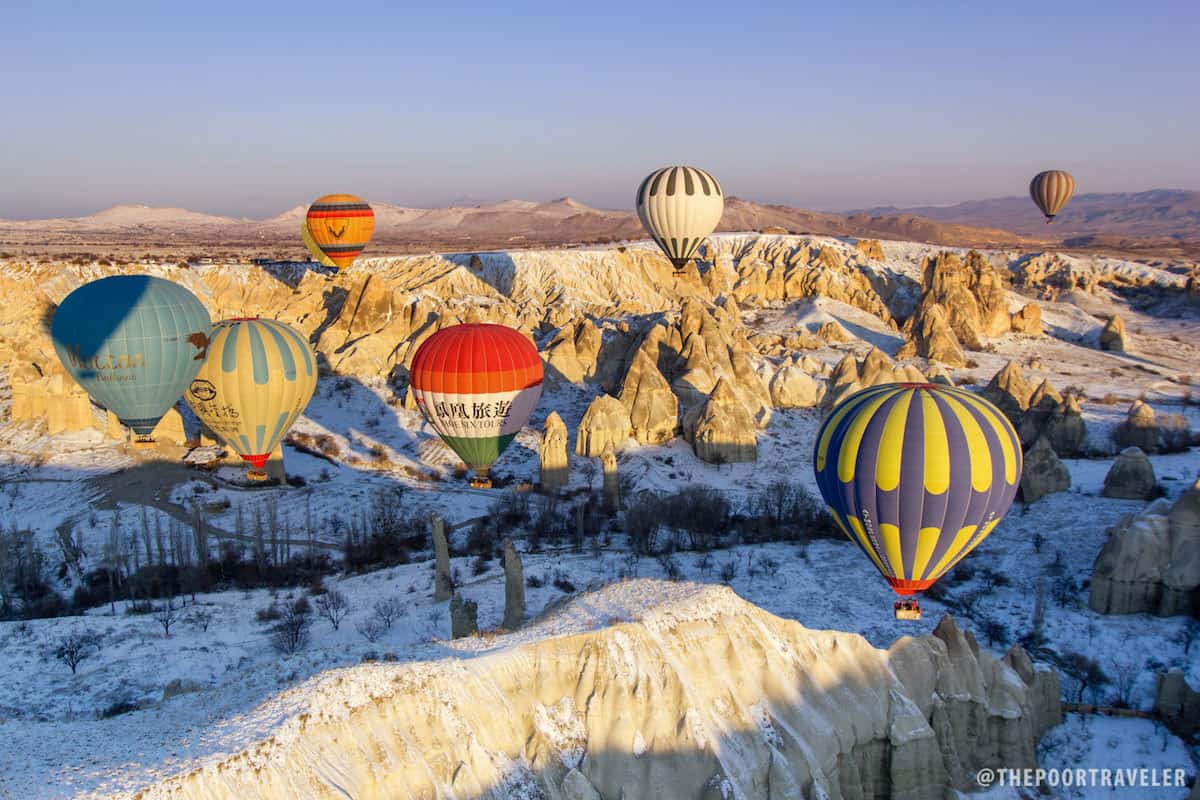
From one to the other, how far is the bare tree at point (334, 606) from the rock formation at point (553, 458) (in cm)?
1024

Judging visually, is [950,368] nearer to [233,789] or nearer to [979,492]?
[979,492]

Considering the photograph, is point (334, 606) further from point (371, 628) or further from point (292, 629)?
point (292, 629)

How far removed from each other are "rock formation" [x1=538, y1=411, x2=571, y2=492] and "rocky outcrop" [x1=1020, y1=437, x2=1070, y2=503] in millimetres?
14527

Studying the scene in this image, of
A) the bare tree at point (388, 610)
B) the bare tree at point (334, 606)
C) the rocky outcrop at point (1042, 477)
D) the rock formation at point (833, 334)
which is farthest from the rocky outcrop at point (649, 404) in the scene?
the rock formation at point (833, 334)

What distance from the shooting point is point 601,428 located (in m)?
35.8

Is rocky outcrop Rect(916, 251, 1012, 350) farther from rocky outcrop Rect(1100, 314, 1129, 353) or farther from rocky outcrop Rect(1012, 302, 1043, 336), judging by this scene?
rocky outcrop Rect(1100, 314, 1129, 353)

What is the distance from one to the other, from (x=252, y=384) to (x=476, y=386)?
21.3 ft

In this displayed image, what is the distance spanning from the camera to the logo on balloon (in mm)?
29422

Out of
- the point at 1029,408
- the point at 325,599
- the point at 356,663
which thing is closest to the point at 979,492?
the point at 356,663

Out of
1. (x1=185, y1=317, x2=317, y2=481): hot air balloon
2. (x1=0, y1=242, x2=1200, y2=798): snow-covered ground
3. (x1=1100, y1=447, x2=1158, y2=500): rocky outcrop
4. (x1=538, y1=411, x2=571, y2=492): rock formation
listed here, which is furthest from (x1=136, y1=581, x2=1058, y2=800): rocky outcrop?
(x1=538, y1=411, x2=571, y2=492): rock formation

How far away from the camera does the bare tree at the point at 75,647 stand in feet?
64.0

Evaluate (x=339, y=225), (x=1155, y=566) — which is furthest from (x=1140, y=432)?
(x=339, y=225)

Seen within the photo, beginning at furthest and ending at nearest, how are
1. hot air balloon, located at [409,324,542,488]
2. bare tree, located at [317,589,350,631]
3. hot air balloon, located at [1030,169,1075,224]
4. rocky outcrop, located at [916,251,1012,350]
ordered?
hot air balloon, located at [1030,169,1075,224] → rocky outcrop, located at [916,251,1012,350] → hot air balloon, located at [409,324,542,488] → bare tree, located at [317,589,350,631]

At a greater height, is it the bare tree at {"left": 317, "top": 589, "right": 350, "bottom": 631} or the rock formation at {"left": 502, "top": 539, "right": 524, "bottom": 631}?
the rock formation at {"left": 502, "top": 539, "right": 524, "bottom": 631}
